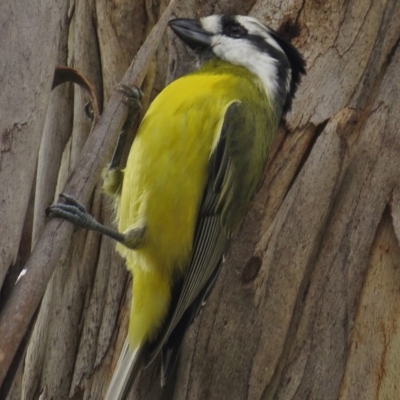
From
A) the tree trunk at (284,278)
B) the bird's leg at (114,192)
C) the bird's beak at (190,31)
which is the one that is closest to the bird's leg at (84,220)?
the bird's leg at (114,192)

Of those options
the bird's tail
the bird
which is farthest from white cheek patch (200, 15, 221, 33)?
the bird's tail

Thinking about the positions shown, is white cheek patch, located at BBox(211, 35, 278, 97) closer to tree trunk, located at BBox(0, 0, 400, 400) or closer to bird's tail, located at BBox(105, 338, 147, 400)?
tree trunk, located at BBox(0, 0, 400, 400)

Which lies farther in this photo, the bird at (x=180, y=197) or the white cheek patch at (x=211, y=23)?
the white cheek patch at (x=211, y=23)

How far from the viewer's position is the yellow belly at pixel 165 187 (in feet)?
9.74

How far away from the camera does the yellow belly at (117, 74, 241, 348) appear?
2969 millimetres

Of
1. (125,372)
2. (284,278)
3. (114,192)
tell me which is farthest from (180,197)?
(125,372)

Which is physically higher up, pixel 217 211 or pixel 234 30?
pixel 234 30

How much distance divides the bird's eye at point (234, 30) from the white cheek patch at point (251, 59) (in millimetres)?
51

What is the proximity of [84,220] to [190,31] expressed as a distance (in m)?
0.96

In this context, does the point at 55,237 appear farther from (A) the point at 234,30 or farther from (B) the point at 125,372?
(A) the point at 234,30

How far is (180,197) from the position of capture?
9.84ft

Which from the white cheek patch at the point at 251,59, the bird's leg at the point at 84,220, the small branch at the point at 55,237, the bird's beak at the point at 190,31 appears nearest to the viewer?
the small branch at the point at 55,237

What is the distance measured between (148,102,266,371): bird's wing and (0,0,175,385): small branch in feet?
1.51

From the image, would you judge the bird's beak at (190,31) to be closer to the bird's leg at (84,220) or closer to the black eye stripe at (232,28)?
the black eye stripe at (232,28)
